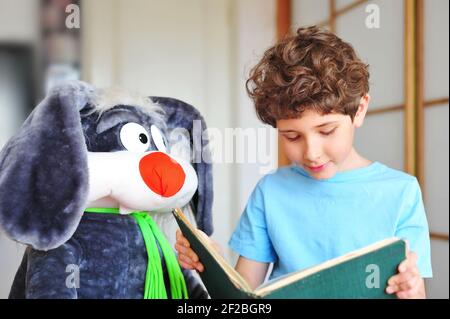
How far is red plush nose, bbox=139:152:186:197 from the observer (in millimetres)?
820

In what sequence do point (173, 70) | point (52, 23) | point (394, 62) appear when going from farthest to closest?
point (173, 70) → point (52, 23) → point (394, 62)

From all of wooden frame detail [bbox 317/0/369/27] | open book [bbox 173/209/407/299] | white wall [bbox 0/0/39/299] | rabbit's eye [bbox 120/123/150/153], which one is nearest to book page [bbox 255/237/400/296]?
open book [bbox 173/209/407/299]

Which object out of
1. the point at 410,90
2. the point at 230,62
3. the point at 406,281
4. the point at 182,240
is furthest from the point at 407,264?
the point at 230,62

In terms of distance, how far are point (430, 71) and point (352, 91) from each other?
2.54 feet

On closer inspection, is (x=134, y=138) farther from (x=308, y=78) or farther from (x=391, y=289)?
(x=391, y=289)

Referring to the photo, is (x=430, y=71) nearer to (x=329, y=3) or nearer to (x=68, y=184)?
(x=329, y=3)

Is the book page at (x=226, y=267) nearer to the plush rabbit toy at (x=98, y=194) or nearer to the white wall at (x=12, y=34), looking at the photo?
the plush rabbit toy at (x=98, y=194)

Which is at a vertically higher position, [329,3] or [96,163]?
[329,3]

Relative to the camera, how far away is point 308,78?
736 mm

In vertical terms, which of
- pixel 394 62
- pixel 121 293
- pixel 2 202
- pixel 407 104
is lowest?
pixel 121 293

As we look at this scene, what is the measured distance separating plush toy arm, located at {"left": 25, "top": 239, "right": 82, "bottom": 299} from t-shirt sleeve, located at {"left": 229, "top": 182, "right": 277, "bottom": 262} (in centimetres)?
26

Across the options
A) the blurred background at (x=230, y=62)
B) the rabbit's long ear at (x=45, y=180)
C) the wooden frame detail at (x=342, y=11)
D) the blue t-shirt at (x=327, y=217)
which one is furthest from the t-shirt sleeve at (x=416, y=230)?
the wooden frame detail at (x=342, y=11)

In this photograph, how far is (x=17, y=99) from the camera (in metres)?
1.91
